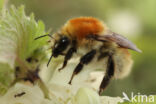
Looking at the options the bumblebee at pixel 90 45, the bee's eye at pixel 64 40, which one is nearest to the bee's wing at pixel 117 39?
the bumblebee at pixel 90 45

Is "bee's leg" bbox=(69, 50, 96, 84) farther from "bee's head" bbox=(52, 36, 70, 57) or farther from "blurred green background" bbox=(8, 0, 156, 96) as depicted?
"blurred green background" bbox=(8, 0, 156, 96)

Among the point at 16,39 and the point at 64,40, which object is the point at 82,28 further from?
the point at 16,39

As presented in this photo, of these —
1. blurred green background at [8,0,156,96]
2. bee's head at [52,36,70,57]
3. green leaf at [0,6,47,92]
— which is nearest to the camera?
Result: green leaf at [0,6,47,92]

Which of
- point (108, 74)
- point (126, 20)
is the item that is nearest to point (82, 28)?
point (108, 74)

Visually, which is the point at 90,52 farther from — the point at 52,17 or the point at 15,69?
the point at 52,17

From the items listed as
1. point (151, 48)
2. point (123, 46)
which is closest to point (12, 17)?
point (123, 46)

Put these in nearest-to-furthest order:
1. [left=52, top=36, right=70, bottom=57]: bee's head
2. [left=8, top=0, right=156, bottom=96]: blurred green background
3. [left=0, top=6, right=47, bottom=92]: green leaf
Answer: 1. [left=0, top=6, right=47, bottom=92]: green leaf
2. [left=52, top=36, right=70, bottom=57]: bee's head
3. [left=8, top=0, right=156, bottom=96]: blurred green background

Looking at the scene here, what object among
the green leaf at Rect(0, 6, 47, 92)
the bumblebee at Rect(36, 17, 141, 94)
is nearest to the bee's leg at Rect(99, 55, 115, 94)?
the bumblebee at Rect(36, 17, 141, 94)
